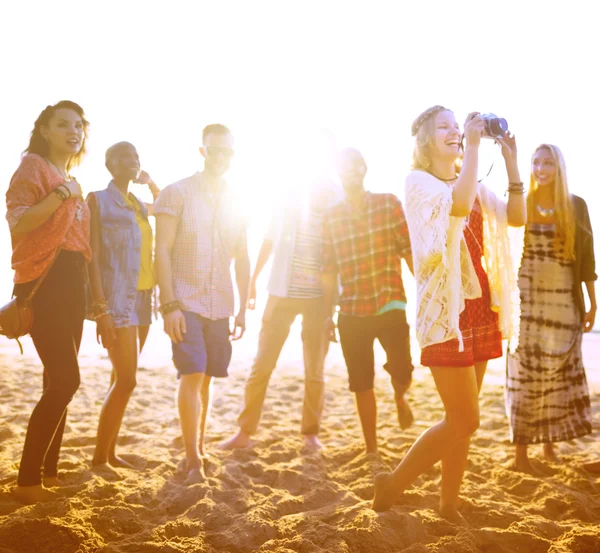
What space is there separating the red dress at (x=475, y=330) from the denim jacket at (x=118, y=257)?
73.4 inches

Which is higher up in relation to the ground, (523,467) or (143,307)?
(143,307)

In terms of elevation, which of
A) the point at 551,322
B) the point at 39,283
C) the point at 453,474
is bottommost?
the point at 453,474

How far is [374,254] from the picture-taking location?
3635 mm

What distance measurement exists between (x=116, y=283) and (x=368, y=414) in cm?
186

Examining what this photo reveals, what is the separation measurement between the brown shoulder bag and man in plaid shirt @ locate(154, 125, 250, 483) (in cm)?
79

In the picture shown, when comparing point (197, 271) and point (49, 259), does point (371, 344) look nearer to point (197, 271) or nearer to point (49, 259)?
point (197, 271)

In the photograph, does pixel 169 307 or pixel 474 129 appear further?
pixel 169 307

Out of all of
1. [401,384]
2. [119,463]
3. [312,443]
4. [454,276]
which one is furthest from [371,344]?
[119,463]

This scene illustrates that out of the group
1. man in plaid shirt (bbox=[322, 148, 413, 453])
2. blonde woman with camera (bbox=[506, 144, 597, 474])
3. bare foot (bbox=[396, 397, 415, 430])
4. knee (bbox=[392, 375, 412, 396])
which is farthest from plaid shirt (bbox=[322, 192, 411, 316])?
blonde woman with camera (bbox=[506, 144, 597, 474])

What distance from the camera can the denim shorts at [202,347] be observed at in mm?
3359

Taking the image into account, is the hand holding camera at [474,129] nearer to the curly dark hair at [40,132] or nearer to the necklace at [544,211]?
the necklace at [544,211]

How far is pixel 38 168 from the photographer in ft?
9.23

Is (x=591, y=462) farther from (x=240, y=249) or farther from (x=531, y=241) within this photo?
(x=240, y=249)

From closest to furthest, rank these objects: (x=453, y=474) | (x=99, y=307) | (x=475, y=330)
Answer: (x=475, y=330)
(x=453, y=474)
(x=99, y=307)
